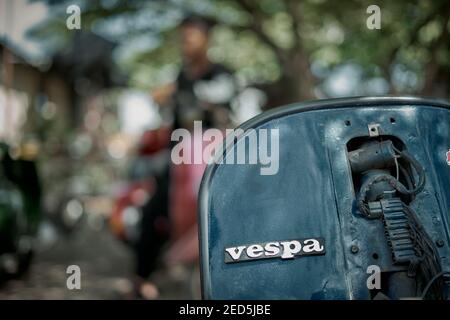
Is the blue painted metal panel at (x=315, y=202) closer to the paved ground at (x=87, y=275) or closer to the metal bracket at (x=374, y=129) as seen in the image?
the metal bracket at (x=374, y=129)

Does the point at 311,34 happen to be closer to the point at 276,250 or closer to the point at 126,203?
the point at 126,203

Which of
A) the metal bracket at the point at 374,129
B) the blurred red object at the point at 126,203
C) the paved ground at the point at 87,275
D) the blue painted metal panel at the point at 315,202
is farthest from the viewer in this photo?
the blurred red object at the point at 126,203

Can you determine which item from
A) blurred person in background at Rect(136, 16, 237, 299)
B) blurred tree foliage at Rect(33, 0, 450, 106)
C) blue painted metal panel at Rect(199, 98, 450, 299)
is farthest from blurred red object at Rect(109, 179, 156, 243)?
blue painted metal panel at Rect(199, 98, 450, 299)

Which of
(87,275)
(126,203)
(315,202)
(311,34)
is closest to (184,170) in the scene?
(126,203)

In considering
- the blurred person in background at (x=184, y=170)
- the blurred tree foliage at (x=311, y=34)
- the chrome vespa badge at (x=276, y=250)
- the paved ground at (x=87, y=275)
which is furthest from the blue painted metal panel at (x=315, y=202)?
the blurred tree foliage at (x=311, y=34)

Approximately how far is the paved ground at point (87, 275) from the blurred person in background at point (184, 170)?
46cm

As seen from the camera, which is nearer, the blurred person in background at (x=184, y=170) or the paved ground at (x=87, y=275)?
the blurred person in background at (x=184, y=170)

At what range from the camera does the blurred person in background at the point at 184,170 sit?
3680 millimetres

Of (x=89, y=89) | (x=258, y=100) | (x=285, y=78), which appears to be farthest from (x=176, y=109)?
(x=89, y=89)

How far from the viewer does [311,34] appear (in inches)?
348

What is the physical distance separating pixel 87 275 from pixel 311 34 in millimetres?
5510

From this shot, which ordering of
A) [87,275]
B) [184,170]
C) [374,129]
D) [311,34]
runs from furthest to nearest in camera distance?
[311,34] → [87,275] → [184,170] → [374,129]
